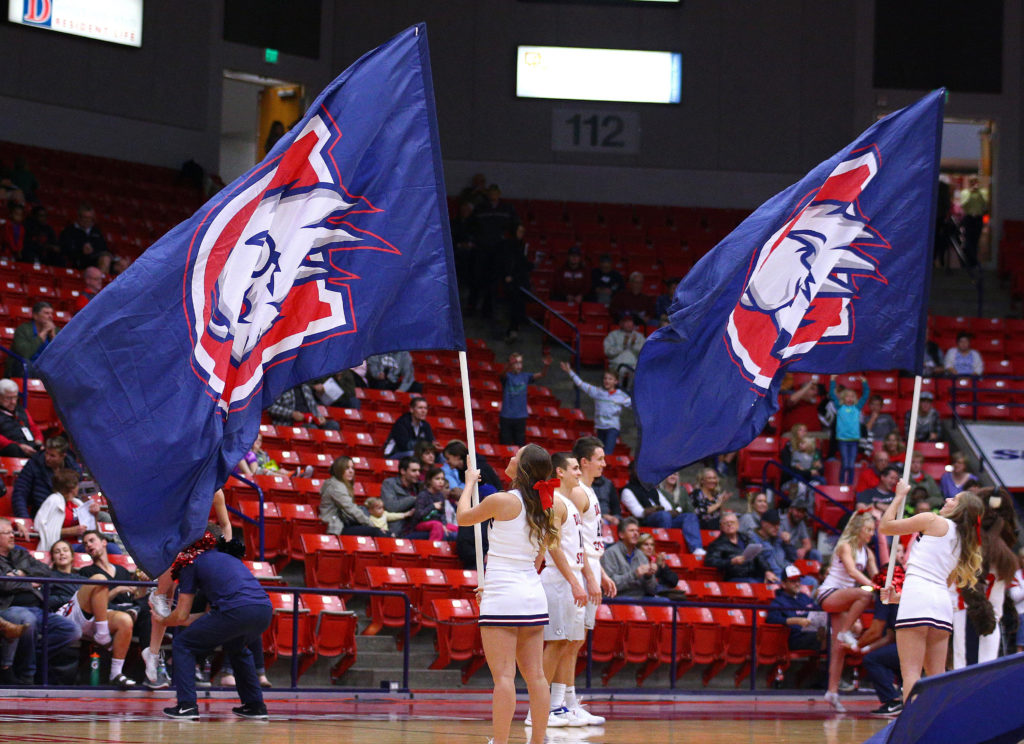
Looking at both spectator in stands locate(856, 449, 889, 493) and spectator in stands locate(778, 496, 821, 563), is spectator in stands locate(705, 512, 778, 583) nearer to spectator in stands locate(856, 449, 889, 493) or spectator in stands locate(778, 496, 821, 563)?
spectator in stands locate(778, 496, 821, 563)

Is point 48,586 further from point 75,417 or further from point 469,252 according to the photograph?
point 469,252

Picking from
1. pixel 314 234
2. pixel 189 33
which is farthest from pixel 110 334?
pixel 189 33

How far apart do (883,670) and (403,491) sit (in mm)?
5430

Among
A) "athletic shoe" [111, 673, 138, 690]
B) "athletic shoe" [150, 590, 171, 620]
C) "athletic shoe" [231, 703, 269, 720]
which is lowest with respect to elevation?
"athletic shoe" [111, 673, 138, 690]

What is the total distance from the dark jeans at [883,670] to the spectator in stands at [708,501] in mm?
5167

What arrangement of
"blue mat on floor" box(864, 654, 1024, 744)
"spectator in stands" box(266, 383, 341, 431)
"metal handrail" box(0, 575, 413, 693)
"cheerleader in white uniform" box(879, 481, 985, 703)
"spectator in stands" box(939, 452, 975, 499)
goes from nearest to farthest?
"blue mat on floor" box(864, 654, 1024, 744) < "cheerleader in white uniform" box(879, 481, 985, 703) < "metal handrail" box(0, 575, 413, 693) < "spectator in stands" box(266, 383, 341, 431) < "spectator in stands" box(939, 452, 975, 499)

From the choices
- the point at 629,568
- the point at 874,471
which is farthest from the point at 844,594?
the point at 874,471

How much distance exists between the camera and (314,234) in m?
8.66

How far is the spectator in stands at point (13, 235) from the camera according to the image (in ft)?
63.3

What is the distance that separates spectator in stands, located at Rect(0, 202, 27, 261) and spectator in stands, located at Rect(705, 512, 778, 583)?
967 cm

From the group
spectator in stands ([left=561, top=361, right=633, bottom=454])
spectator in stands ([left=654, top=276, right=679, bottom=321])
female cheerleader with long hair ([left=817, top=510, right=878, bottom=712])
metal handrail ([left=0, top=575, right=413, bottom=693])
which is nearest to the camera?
metal handrail ([left=0, top=575, right=413, bottom=693])

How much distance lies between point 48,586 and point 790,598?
303 inches

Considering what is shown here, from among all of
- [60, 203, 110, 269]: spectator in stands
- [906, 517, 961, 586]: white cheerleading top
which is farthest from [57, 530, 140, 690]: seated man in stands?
[60, 203, 110, 269]: spectator in stands

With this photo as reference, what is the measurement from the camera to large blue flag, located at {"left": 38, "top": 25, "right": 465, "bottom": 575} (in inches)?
302
